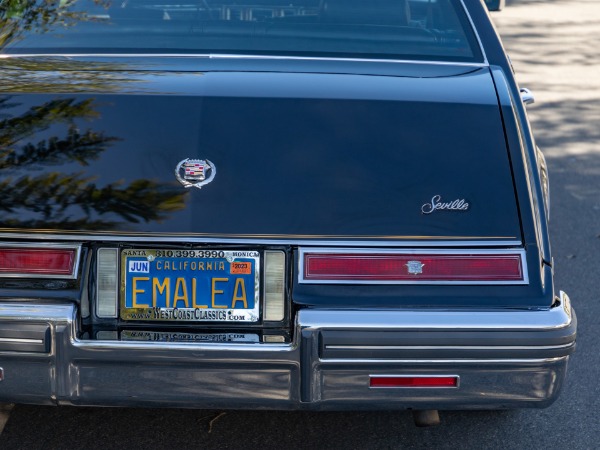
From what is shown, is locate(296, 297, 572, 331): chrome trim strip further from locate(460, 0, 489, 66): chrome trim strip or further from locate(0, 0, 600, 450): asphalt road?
locate(460, 0, 489, 66): chrome trim strip

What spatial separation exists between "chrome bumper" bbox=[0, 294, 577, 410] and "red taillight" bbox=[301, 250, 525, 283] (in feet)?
0.37

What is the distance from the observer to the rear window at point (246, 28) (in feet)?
11.7

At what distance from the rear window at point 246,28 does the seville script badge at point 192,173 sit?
73cm

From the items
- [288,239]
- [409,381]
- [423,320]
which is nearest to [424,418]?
[409,381]

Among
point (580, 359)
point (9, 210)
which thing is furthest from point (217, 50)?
point (580, 359)

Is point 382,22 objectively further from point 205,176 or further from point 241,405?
point 241,405

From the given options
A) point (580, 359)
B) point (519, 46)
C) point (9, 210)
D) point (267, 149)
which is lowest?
point (519, 46)

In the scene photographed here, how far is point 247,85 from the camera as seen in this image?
3090 millimetres

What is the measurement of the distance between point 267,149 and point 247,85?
26 cm

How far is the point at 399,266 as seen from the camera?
2906mm

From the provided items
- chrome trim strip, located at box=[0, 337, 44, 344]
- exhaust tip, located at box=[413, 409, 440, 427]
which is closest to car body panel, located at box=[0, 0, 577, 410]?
chrome trim strip, located at box=[0, 337, 44, 344]

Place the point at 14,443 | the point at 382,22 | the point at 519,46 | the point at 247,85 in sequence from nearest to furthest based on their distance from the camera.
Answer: the point at 247,85
the point at 14,443
the point at 382,22
the point at 519,46

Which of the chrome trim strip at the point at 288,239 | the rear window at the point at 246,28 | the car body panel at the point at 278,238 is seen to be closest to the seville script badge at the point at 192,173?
the car body panel at the point at 278,238

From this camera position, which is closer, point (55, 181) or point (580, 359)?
point (55, 181)
